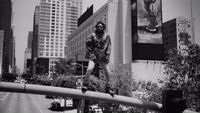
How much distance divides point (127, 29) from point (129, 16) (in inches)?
177

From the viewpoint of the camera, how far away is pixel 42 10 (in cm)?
15688

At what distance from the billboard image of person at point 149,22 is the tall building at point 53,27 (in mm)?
93842

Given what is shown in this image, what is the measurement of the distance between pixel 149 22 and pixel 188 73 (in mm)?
62636

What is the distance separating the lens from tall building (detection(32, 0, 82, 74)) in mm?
158750

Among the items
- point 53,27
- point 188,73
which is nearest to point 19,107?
point 188,73

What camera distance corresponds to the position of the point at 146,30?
241ft

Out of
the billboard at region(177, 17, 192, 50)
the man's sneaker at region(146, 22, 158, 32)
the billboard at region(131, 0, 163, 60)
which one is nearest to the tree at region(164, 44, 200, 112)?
the billboard at region(131, 0, 163, 60)

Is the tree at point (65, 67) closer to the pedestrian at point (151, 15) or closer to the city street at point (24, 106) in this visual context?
Answer: the city street at point (24, 106)

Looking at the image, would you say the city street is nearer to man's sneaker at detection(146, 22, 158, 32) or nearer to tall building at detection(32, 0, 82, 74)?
man's sneaker at detection(146, 22, 158, 32)

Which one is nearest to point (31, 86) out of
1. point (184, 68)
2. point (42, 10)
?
point (184, 68)

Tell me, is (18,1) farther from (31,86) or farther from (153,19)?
(153,19)

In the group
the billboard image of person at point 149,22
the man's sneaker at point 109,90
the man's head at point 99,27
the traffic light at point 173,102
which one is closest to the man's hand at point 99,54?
the man's head at point 99,27

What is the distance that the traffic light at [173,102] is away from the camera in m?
3.38

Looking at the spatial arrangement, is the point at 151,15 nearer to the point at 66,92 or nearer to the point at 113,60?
the point at 113,60
